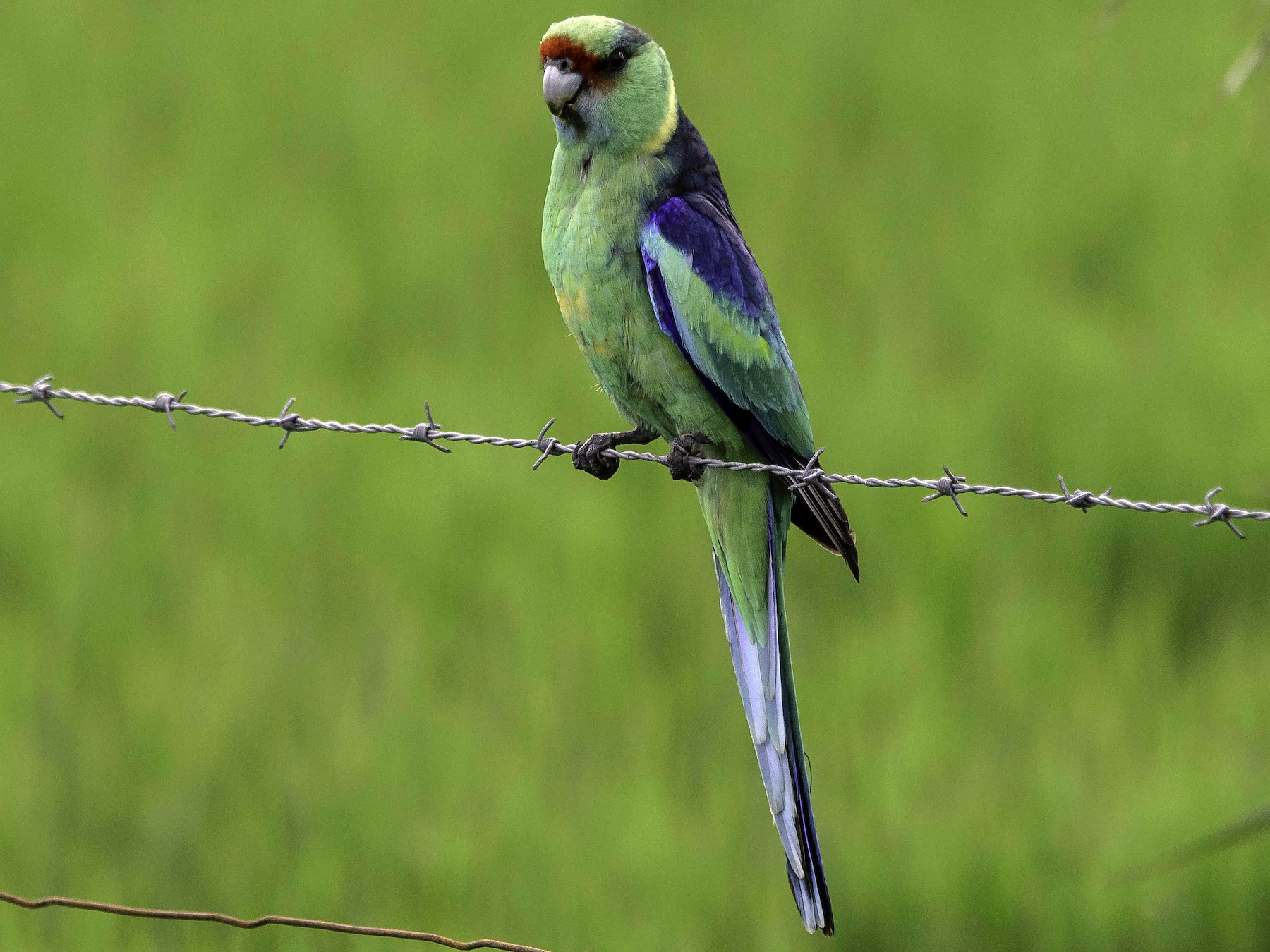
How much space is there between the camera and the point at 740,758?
155 inches

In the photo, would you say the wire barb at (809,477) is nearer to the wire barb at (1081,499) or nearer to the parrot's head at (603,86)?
the wire barb at (1081,499)

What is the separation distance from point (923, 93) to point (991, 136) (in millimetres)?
541

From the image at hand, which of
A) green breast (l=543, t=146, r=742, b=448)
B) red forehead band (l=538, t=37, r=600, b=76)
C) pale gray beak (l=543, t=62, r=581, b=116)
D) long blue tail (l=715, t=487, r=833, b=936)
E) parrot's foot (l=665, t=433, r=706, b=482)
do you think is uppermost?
red forehead band (l=538, t=37, r=600, b=76)

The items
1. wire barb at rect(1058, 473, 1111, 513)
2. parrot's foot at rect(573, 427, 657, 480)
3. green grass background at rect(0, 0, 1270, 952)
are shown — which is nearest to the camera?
wire barb at rect(1058, 473, 1111, 513)

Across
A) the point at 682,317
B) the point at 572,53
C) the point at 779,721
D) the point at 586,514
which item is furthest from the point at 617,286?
the point at 586,514

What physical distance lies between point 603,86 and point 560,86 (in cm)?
8

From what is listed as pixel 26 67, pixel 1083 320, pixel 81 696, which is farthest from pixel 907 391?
pixel 26 67

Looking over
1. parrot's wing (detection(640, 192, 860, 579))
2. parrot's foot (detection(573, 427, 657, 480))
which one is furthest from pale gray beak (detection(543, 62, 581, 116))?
parrot's foot (detection(573, 427, 657, 480))

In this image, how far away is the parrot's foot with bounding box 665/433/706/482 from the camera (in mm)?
2732

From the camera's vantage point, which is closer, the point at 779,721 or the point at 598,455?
the point at 779,721

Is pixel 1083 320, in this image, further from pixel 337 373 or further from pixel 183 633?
pixel 183 633

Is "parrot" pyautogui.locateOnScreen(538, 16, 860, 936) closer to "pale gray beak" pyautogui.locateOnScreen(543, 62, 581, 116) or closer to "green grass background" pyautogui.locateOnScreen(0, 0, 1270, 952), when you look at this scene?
"pale gray beak" pyautogui.locateOnScreen(543, 62, 581, 116)

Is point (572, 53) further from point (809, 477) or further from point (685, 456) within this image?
point (809, 477)

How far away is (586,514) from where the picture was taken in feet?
15.6
